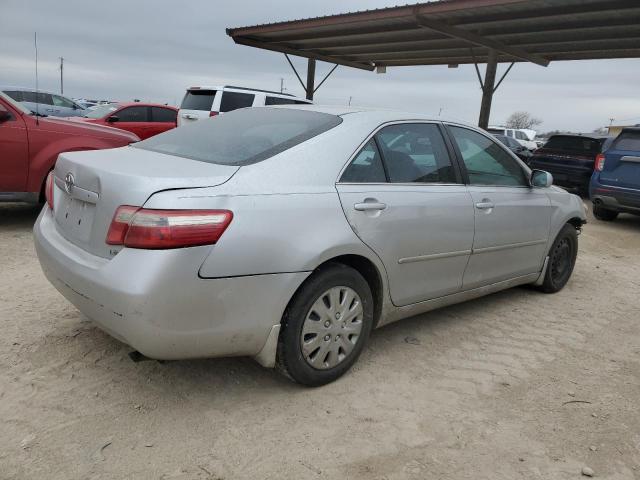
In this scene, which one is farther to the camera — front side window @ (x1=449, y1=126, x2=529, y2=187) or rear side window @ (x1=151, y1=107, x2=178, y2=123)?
rear side window @ (x1=151, y1=107, x2=178, y2=123)

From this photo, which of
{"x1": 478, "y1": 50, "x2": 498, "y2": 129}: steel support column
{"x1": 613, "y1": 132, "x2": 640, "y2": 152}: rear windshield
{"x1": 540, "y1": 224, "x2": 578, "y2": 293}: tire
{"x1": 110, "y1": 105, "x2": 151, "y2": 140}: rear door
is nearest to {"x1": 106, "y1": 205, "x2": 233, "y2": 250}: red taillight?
{"x1": 540, "y1": 224, "x2": 578, "y2": 293}: tire

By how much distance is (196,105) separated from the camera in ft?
37.9

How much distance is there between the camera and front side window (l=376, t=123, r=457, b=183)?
327 centimetres

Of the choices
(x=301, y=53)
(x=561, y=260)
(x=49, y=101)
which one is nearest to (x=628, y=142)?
(x=561, y=260)

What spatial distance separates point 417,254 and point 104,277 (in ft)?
5.74

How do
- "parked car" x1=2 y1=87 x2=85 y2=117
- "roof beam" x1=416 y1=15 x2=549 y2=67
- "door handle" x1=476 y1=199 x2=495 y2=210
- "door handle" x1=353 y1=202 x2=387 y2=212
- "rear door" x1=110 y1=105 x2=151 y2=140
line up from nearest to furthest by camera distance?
"door handle" x1=353 y1=202 x2=387 y2=212 < "door handle" x1=476 y1=199 x2=495 y2=210 < "roof beam" x1=416 y1=15 x2=549 y2=67 < "rear door" x1=110 y1=105 x2=151 y2=140 < "parked car" x1=2 y1=87 x2=85 y2=117

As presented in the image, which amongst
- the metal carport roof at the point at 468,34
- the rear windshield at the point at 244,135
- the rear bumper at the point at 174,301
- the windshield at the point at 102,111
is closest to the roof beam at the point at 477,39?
the metal carport roof at the point at 468,34

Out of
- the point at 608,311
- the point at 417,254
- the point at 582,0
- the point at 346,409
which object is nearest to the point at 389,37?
the point at 582,0

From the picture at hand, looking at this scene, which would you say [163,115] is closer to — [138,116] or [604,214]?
[138,116]

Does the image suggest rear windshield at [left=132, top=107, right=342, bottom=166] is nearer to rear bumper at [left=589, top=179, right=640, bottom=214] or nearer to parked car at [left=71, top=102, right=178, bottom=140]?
rear bumper at [left=589, top=179, right=640, bottom=214]

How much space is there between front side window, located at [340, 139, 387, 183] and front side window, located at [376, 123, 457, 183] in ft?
0.23

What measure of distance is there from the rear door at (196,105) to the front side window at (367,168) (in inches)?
337

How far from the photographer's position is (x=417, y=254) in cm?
327

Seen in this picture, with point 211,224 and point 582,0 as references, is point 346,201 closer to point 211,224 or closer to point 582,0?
point 211,224
